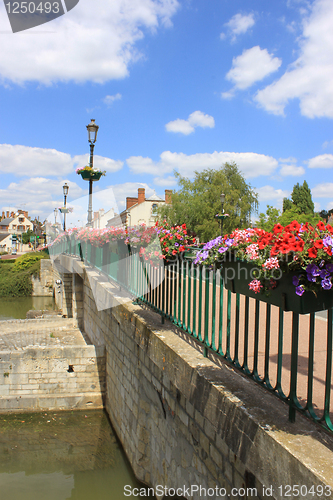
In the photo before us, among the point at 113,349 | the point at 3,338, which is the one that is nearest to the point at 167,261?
the point at 113,349

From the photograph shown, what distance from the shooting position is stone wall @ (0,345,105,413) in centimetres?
1027

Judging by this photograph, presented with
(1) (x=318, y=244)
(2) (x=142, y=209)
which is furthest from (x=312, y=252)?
(2) (x=142, y=209)

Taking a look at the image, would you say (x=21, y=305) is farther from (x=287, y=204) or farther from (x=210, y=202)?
(x=287, y=204)

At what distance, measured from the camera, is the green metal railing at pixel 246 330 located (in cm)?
223

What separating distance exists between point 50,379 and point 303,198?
48.4 m

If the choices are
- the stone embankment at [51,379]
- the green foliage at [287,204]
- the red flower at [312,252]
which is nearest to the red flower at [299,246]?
the red flower at [312,252]

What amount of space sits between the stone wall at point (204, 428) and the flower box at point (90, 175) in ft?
19.7

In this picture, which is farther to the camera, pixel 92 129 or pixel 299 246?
pixel 92 129

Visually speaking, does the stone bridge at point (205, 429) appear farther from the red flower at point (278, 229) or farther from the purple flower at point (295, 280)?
the red flower at point (278, 229)

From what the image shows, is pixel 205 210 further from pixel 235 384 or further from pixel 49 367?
pixel 235 384

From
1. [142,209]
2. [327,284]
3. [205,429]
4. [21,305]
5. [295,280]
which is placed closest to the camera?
[327,284]

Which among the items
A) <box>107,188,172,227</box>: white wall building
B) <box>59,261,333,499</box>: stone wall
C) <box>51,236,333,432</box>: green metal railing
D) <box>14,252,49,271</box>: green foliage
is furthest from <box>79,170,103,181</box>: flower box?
<box>107,188,172,227</box>: white wall building

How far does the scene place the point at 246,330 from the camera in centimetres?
276

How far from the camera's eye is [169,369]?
377 centimetres
